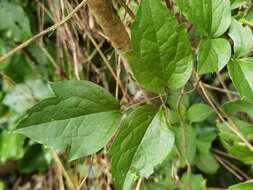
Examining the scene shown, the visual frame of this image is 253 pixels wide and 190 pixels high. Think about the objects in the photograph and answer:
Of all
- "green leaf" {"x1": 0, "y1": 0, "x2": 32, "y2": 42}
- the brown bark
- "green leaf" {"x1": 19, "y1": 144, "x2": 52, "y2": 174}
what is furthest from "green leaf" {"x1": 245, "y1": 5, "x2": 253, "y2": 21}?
"green leaf" {"x1": 19, "y1": 144, "x2": 52, "y2": 174}

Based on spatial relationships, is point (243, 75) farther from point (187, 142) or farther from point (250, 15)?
point (187, 142)

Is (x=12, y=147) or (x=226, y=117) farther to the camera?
(x=12, y=147)

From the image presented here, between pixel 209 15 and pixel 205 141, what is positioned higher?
pixel 209 15

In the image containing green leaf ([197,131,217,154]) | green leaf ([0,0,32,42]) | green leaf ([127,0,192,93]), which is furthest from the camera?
green leaf ([0,0,32,42])

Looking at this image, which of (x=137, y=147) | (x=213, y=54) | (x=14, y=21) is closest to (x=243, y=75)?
(x=213, y=54)

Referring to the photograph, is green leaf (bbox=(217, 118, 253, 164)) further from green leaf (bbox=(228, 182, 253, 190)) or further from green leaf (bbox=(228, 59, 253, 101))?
green leaf (bbox=(228, 59, 253, 101))
